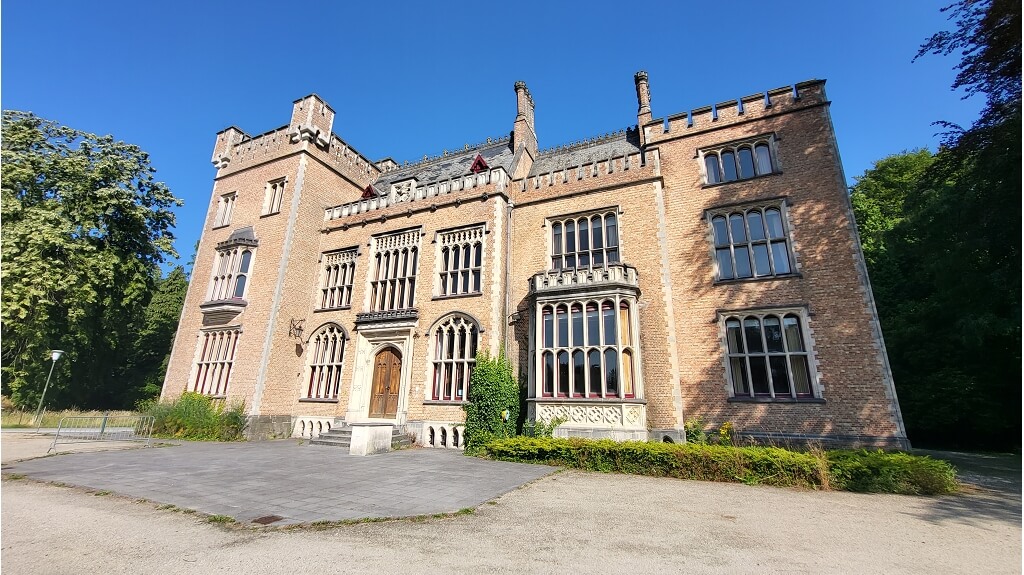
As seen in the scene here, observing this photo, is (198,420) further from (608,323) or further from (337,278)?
(608,323)

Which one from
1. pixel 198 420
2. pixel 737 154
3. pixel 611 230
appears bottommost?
pixel 198 420

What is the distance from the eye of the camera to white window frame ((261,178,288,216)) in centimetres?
1980

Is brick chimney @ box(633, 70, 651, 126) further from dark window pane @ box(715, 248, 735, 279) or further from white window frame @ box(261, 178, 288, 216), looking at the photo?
white window frame @ box(261, 178, 288, 216)

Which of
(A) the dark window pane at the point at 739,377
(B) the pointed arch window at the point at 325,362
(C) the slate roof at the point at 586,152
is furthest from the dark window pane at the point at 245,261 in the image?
(A) the dark window pane at the point at 739,377

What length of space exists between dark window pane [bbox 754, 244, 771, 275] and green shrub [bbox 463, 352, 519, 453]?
911 centimetres

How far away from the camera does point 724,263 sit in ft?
46.2

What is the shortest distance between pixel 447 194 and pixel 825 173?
46.0 ft

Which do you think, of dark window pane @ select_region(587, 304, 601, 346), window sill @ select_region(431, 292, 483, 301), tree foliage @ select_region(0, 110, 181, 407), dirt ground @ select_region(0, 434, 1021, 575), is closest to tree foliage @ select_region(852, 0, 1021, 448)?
dirt ground @ select_region(0, 434, 1021, 575)

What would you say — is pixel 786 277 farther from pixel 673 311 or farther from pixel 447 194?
pixel 447 194

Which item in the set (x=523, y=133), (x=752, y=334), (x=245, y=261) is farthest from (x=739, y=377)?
(x=245, y=261)

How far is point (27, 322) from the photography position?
1841 cm

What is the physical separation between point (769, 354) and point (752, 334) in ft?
2.52

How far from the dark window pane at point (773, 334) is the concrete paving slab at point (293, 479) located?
8257 millimetres

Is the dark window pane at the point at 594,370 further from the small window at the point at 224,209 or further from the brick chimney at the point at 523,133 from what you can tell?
the small window at the point at 224,209
